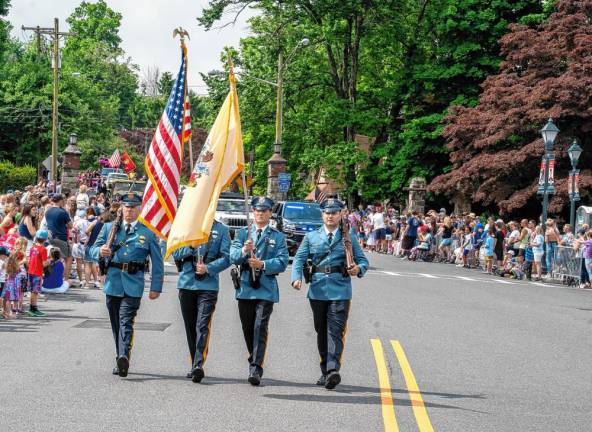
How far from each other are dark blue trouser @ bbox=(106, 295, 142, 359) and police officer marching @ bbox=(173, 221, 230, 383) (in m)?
0.54

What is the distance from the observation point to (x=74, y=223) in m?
22.6

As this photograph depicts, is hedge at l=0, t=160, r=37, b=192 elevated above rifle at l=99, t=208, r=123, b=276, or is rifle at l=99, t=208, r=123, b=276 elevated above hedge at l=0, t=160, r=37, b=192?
hedge at l=0, t=160, r=37, b=192

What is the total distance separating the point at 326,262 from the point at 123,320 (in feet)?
6.94

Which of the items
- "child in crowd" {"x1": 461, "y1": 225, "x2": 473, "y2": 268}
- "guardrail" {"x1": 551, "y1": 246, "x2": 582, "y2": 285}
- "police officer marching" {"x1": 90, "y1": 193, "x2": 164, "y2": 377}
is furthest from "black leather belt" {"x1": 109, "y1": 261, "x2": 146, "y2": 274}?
"child in crowd" {"x1": 461, "y1": 225, "x2": 473, "y2": 268}

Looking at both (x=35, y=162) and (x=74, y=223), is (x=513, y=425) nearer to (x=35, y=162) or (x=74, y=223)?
(x=74, y=223)

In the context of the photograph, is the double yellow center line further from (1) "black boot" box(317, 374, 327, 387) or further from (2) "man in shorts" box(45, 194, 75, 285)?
(2) "man in shorts" box(45, 194, 75, 285)

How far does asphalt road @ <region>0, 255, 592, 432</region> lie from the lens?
849 centimetres

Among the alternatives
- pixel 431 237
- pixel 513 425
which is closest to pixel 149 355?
pixel 513 425

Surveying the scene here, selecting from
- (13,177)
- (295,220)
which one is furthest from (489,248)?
(13,177)

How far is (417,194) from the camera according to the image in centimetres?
4956

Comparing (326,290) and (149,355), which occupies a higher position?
(326,290)

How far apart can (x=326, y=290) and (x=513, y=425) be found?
2.38 meters

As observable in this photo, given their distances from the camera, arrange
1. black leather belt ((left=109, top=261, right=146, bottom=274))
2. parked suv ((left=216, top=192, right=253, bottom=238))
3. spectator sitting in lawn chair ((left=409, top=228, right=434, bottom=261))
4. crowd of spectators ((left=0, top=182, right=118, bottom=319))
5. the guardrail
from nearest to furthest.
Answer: black leather belt ((left=109, top=261, right=146, bottom=274)), crowd of spectators ((left=0, top=182, right=118, bottom=319)), the guardrail, parked suv ((left=216, top=192, right=253, bottom=238)), spectator sitting in lawn chair ((left=409, top=228, right=434, bottom=261))

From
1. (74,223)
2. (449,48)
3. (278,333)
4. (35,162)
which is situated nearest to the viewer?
(278,333)
